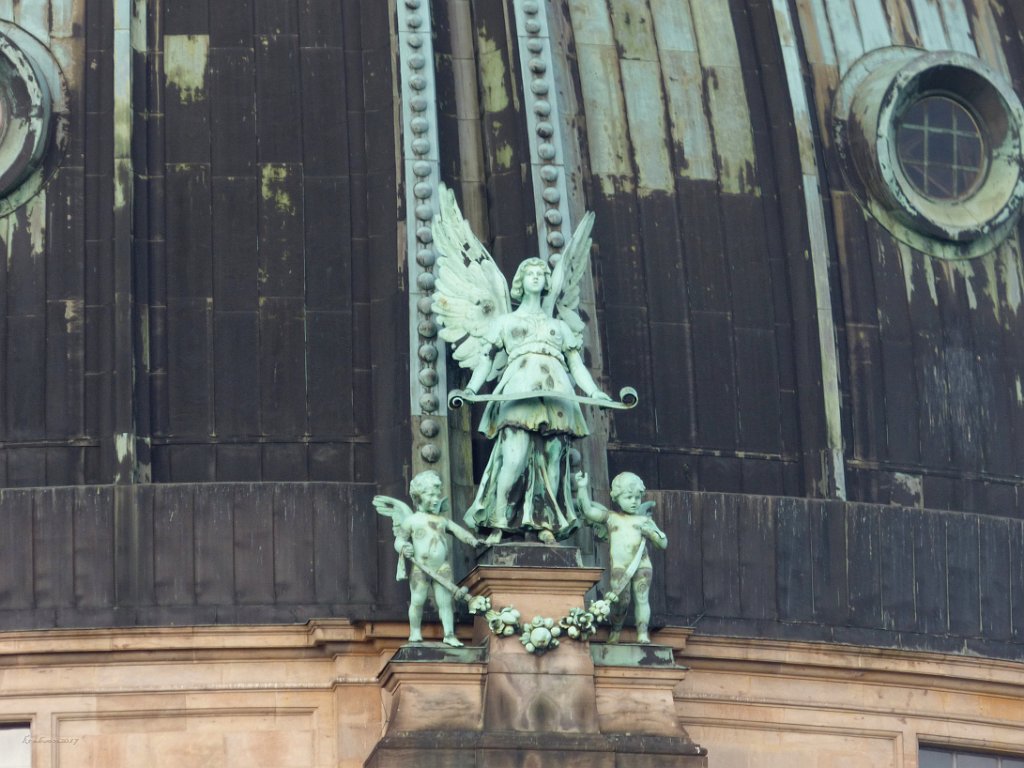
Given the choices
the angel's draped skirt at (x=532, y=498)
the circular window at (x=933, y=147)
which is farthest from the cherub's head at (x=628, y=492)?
the circular window at (x=933, y=147)

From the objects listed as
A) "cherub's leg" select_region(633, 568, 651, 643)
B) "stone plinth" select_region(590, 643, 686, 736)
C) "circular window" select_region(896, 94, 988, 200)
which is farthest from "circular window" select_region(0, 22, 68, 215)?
"circular window" select_region(896, 94, 988, 200)

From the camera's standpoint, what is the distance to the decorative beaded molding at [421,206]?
38.5m

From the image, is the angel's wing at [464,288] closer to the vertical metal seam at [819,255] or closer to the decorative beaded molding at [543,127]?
the decorative beaded molding at [543,127]

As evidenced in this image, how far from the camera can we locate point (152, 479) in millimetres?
38594

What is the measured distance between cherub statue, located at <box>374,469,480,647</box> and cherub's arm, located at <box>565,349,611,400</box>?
5.46 ft

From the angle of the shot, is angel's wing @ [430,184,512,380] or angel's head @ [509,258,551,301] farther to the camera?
angel's wing @ [430,184,512,380]

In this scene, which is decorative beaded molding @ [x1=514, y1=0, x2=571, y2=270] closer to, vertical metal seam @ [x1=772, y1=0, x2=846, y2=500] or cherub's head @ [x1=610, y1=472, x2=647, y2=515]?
vertical metal seam @ [x1=772, y1=0, x2=846, y2=500]

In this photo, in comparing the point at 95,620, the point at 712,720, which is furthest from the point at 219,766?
the point at 712,720

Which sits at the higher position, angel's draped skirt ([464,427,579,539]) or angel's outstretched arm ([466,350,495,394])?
angel's outstretched arm ([466,350,495,394])

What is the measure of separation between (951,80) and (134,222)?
897cm

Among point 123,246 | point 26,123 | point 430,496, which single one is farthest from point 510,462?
point 26,123

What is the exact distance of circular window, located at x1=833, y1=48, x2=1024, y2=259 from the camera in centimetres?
4125

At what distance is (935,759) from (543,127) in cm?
746

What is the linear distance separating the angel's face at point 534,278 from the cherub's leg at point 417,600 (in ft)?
9.52
